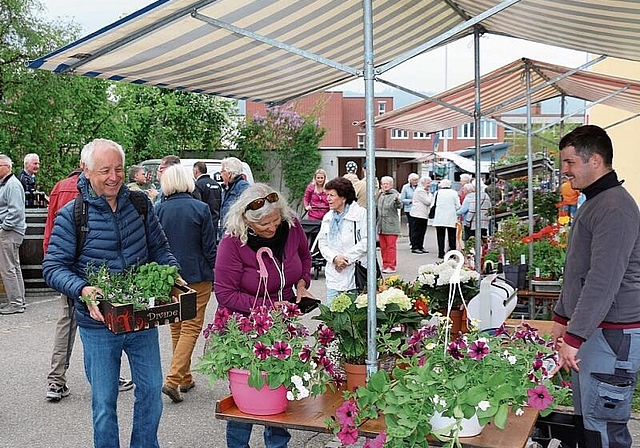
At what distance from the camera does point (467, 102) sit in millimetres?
10352

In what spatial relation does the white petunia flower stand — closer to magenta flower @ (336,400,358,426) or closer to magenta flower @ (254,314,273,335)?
magenta flower @ (336,400,358,426)

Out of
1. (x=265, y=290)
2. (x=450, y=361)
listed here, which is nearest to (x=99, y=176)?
(x=265, y=290)

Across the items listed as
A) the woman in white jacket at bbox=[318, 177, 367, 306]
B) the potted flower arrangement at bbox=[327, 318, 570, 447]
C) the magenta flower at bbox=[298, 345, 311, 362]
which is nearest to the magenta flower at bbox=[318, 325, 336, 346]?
the magenta flower at bbox=[298, 345, 311, 362]

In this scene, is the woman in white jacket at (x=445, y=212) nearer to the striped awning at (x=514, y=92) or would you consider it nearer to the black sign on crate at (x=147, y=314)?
the striped awning at (x=514, y=92)

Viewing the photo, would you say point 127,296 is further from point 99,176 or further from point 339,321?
point 339,321

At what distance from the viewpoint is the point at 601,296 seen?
3.40 metres

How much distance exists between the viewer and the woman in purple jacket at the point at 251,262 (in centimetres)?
402

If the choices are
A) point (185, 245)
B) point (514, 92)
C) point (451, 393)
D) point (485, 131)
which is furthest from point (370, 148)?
point (485, 131)

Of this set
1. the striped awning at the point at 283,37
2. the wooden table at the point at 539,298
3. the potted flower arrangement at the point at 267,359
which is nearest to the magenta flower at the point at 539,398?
the potted flower arrangement at the point at 267,359

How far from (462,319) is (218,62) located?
2.21 metres

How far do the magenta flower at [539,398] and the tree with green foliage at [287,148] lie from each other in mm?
25605

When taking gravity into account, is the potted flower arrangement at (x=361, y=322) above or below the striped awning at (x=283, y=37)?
below

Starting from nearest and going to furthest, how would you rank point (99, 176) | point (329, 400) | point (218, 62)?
1. point (329, 400)
2. point (99, 176)
3. point (218, 62)

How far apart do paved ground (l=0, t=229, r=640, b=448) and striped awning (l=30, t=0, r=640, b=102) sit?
1.82 meters
